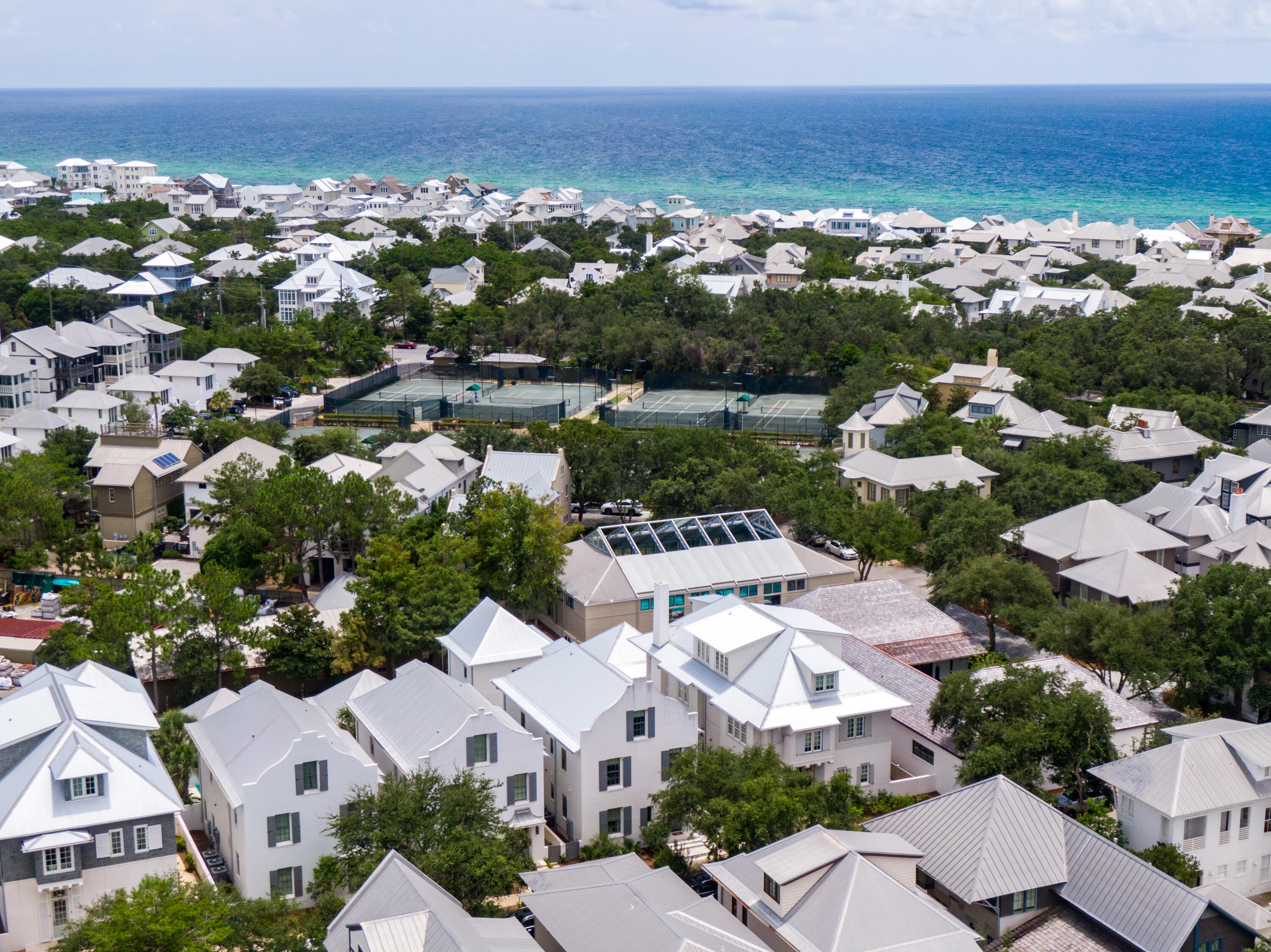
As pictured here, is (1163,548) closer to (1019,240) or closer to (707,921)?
(707,921)

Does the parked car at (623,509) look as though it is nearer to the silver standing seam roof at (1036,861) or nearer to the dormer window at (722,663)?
the dormer window at (722,663)

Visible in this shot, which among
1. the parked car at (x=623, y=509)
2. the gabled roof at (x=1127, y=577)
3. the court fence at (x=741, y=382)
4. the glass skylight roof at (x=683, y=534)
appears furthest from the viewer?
the court fence at (x=741, y=382)

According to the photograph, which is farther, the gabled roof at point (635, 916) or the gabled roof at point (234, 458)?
the gabled roof at point (234, 458)

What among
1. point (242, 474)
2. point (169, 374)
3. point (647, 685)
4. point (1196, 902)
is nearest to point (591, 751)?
point (647, 685)

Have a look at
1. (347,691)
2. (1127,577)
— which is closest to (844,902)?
(347,691)

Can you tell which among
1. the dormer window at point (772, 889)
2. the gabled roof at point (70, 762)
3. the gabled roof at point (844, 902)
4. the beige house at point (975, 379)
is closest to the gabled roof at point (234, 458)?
the gabled roof at point (70, 762)

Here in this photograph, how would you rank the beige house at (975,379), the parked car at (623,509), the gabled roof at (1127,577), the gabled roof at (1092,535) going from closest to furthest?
the gabled roof at (1127,577)
the gabled roof at (1092,535)
the parked car at (623,509)
the beige house at (975,379)

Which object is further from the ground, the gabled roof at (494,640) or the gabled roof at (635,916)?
the gabled roof at (494,640)
